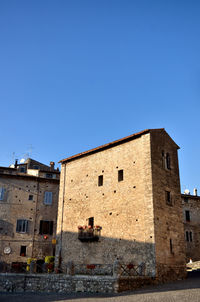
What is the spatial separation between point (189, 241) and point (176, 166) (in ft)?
44.9

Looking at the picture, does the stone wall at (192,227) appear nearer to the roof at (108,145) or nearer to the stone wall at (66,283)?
the roof at (108,145)

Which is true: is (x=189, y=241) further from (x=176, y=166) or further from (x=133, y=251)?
(x=133, y=251)

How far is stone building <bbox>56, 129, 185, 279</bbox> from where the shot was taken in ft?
63.9

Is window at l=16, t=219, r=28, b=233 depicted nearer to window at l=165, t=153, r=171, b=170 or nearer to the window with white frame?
the window with white frame

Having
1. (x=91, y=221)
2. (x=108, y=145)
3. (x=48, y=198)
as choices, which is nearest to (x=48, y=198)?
(x=48, y=198)

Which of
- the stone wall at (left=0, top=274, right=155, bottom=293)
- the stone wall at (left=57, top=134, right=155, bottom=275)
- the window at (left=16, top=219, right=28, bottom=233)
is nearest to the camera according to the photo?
the stone wall at (left=0, top=274, right=155, bottom=293)

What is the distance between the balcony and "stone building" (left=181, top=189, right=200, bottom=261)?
599 inches

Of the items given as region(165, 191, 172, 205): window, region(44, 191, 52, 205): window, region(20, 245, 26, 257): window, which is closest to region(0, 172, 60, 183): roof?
region(44, 191, 52, 205): window

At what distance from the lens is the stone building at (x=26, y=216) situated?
27.6 meters

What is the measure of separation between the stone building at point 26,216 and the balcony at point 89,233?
22.9ft

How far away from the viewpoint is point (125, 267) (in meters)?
19.2

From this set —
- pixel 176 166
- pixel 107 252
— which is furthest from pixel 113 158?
pixel 107 252

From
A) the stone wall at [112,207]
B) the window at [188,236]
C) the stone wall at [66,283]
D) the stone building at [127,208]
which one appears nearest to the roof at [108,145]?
the stone building at [127,208]

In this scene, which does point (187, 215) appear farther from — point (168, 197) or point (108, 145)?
point (108, 145)
